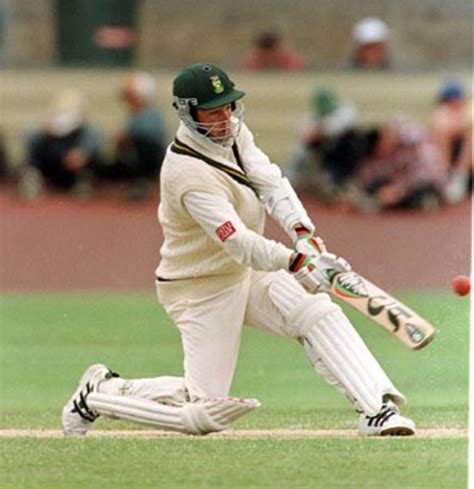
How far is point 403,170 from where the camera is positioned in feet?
68.0

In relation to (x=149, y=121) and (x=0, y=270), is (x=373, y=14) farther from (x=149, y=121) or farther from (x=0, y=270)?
(x=0, y=270)

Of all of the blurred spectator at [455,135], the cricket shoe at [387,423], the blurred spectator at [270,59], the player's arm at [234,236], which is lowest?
the blurred spectator at [455,135]

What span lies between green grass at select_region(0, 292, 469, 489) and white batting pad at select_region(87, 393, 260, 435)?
9 cm

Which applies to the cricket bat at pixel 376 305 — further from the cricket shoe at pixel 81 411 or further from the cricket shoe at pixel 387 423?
the cricket shoe at pixel 81 411

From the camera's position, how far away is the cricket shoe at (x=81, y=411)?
347 inches

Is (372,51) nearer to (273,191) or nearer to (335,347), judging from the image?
(273,191)

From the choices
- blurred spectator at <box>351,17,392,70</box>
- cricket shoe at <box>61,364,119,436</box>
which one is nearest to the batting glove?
cricket shoe at <box>61,364,119,436</box>

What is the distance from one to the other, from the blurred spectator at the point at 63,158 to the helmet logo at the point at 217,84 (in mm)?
13335

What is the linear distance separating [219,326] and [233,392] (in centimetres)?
255

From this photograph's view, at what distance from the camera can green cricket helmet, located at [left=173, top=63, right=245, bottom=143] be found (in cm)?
849

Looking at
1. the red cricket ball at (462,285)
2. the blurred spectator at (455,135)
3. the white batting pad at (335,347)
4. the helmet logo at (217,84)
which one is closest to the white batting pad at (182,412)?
the white batting pad at (335,347)

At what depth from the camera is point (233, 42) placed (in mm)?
27203

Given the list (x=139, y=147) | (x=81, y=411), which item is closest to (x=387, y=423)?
(x=81, y=411)

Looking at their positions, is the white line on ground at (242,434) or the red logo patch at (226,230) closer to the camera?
the red logo patch at (226,230)
